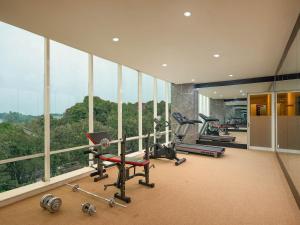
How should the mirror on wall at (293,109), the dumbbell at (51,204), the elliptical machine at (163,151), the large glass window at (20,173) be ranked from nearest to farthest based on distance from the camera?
the dumbbell at (51,204)
the mirror on wall at (293,109)
the large glass window at (20,173)
the elliptical machine at (163,151)

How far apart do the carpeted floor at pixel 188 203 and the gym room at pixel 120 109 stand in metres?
0.02

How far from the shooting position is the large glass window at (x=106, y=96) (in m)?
4.60

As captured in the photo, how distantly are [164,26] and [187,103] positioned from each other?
529 centimetres

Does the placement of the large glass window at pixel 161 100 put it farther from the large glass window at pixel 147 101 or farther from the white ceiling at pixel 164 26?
the white ceiling at pixel 164 26

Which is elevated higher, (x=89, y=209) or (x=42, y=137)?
(x=42, y=137)

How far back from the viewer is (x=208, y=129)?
8875 millimetres

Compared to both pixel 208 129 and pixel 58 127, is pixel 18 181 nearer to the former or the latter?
pixel 58 127

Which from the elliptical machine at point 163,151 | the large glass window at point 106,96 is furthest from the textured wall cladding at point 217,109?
the large glass window at point 106,96

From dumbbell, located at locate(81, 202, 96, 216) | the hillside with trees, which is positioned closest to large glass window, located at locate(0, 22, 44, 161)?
the hillside with trees

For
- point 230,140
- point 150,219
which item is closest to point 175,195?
point 150,219

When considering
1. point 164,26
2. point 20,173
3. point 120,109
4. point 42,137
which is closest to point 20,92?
point 42,137

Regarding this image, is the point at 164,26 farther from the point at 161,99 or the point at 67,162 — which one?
the point at 161,99

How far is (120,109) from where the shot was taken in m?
5.18

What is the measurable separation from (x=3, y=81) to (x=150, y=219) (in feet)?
10.4
